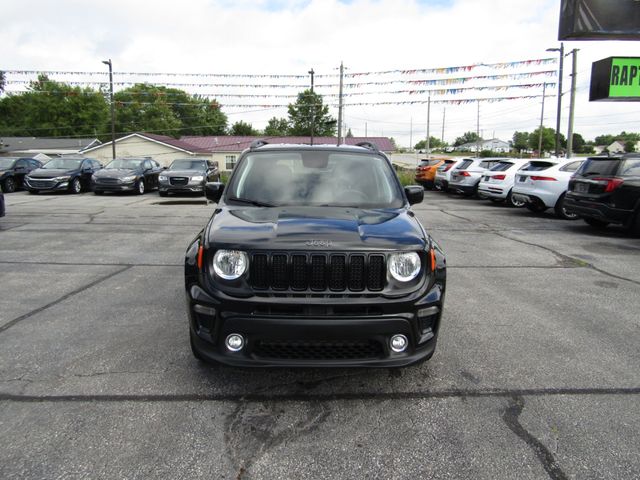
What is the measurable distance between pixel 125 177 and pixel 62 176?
8.20ft

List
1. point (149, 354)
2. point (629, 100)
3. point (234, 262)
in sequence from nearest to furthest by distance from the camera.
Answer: point (234, 262), point (149, 354), point (629, 100)

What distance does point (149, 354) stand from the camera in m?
3.81

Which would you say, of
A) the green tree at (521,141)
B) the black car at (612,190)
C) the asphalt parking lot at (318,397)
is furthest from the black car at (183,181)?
the green tree at (521,141)

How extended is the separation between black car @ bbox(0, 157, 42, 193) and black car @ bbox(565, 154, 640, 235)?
21.3 meters

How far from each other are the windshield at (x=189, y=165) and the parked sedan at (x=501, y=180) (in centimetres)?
1121

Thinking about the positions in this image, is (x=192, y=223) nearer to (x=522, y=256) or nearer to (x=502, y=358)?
(x=522, y=256)

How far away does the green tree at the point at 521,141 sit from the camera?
405ft

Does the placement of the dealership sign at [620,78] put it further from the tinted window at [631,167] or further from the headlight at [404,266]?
the headlight at [404,266]

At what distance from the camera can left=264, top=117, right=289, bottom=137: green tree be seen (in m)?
85.4

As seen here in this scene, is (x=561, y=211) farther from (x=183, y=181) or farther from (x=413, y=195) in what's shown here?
(x=183, y=181)

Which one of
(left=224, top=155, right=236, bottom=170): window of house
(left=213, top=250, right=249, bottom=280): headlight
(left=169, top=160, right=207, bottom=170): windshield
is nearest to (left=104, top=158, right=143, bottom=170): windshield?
(left=169, top=160, right=207, bottom=170): windshield

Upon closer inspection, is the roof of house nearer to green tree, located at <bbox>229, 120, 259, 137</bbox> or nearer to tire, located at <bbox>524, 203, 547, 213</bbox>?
green tree, located at <bbox>229, 120, 259, 137</bbox>

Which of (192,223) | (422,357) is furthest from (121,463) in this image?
(192,223)

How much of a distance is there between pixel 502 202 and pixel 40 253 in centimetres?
1483
